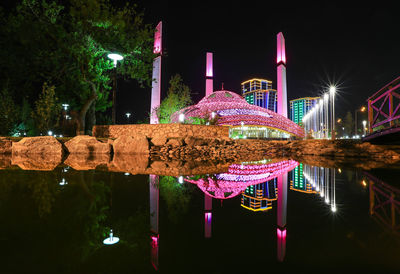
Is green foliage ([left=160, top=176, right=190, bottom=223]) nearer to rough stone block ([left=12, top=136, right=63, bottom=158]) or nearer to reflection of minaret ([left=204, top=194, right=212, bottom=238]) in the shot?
reflection of minaret ([left=204, top=194, right=212, bottom=238])

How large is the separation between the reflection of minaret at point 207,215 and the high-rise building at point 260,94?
111 metres

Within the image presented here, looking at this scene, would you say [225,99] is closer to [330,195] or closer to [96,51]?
[96,51]

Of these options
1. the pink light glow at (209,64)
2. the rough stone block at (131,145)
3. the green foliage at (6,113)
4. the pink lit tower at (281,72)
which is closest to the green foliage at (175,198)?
the rough stone block at (131,145)

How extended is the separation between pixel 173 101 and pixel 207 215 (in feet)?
74.0

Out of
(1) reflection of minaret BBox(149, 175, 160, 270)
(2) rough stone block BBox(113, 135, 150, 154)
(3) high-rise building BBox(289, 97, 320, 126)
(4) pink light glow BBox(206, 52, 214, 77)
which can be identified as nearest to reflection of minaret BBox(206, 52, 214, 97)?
(4) pink light glow BBox(206, 52, 214, 77)

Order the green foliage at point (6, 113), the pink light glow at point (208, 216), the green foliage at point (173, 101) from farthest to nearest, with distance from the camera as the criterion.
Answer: the green foliage at point (173, 101) → the green foliage at point (6, 113) → the pink light glow at point (208, 216)

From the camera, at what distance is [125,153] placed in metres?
12.0

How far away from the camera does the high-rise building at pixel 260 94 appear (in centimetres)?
11012

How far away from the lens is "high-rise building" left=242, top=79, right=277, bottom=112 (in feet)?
361

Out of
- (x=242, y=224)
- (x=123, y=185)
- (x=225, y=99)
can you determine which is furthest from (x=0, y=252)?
(x=225, y=99)

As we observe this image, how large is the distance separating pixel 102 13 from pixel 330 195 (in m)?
18.3

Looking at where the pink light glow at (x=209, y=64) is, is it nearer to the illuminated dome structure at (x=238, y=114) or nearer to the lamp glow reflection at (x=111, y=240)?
the illuminated dome structure at (x=238, y=114)

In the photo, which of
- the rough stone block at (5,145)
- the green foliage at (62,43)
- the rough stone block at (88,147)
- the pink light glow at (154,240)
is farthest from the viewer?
the green foliage at (62,43)

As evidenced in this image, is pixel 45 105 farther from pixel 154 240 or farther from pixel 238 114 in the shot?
pixel 238 114
